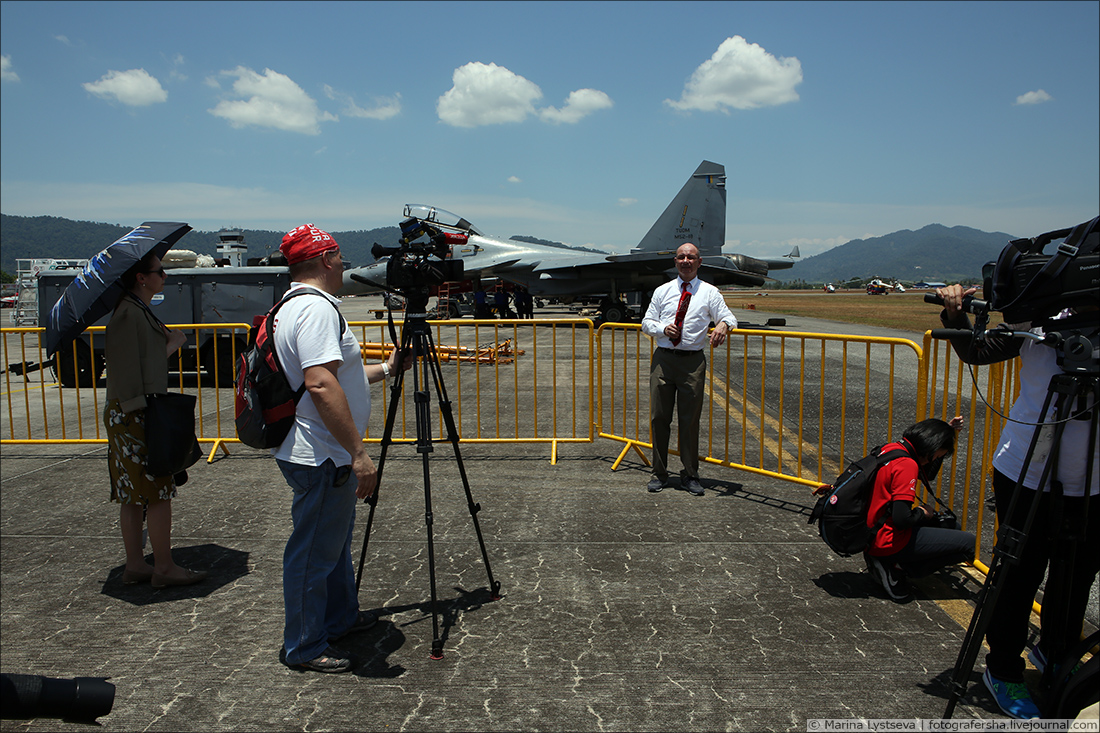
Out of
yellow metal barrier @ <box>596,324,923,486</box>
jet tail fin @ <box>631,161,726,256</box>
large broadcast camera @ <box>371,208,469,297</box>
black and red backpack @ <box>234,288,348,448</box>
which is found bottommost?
yellow metal barrier @ <box>596,324,923,486</box>

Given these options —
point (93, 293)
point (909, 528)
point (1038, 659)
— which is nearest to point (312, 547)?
point (93, 293)

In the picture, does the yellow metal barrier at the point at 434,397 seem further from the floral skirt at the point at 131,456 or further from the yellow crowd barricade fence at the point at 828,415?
the floral skirt at the point at 131,456

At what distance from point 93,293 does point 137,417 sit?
725 mm

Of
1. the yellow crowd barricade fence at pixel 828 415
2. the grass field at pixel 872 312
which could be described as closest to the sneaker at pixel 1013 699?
the yellow crowd barricade fence at pixel 828 415

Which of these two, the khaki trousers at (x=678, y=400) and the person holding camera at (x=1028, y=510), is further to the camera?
the khaki trousers at (x=678, y=400)

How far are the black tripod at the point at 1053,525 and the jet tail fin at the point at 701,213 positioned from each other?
2329 centimetres

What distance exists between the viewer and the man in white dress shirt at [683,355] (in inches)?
205

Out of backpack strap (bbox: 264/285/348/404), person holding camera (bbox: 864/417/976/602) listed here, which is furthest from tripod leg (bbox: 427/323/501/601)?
person holding camera (bbox: 864/417/976/602)

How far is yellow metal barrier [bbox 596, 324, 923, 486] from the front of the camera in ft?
17.7

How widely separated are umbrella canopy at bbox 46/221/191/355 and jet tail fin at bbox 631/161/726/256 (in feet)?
74.9

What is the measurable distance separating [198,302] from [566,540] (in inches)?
400

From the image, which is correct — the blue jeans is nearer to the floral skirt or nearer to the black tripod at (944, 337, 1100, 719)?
the floral skirt

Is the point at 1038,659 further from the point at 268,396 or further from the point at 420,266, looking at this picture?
the point at 268,396

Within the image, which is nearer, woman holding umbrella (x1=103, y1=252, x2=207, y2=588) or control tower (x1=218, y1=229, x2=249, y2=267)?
woman holding umbrella (x1=103, y1=252, x2=207, y2=588)
